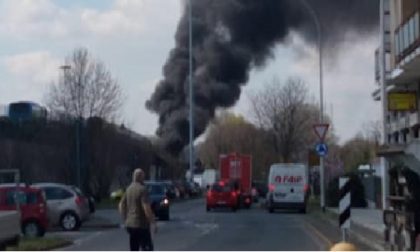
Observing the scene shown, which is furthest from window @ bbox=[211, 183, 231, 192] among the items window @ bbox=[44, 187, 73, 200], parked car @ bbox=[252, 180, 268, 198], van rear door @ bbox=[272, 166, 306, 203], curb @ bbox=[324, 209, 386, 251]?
parked car @ bbox=[252, 180, 268, 198]

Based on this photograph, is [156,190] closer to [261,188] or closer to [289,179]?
[289,179]

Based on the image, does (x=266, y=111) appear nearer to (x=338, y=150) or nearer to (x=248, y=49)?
(x=338, y=150)

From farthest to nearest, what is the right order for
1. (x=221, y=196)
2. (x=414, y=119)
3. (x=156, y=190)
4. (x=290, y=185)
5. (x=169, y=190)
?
(x=169, y=190)
(x=221, y=196)
(x=290, y=185)
(x=156, y=190)
(x=414, y=119)

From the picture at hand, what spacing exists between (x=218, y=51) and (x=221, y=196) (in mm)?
9665

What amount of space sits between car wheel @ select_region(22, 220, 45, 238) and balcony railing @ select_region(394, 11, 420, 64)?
12.1 metres

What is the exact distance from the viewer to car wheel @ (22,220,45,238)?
1244 inches

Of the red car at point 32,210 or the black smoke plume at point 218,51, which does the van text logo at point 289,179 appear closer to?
the black smoke plume at point 218,51

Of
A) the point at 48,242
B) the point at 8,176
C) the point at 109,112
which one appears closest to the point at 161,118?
the point at 109,112

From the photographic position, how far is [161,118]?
66188mm

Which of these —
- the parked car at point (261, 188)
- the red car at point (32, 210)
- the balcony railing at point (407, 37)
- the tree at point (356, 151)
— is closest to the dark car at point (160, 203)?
the red car at point (32, 210)

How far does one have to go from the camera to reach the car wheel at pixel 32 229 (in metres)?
31.6

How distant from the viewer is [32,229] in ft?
104

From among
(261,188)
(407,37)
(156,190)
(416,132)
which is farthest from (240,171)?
(407,37)

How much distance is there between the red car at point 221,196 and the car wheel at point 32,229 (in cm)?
2462
